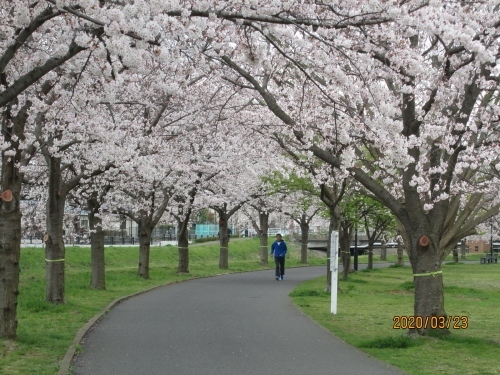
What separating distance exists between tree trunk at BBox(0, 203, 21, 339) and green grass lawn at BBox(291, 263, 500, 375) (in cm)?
545

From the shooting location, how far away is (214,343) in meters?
10.6

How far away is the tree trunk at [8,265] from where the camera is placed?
10.2 meters

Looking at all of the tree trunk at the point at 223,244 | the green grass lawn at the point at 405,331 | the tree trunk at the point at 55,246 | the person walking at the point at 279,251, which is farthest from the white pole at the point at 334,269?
the tree trunk at the point at 223,244

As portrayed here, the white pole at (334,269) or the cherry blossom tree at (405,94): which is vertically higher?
the cherry blossom tree at (405,94)

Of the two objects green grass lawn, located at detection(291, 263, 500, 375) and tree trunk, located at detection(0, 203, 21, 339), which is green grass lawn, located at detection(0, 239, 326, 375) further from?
A: green grass lawn, located at detection(291, 263, 500, 375)

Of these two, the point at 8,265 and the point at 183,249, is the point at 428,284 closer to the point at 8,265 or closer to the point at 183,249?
the point at 8,265

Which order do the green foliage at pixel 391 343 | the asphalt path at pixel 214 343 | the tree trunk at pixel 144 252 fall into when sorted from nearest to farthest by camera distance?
the asphalt path at pixel 214 343 < the green foliage at pixel 391 343 < the tree trunk at pixel 144 252

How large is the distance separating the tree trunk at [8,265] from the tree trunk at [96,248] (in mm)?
10018

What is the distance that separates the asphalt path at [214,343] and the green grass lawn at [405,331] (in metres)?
0.45

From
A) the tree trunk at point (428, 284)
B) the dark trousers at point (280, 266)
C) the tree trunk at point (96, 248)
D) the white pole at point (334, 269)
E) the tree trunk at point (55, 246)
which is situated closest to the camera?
the tree trunk at point (428, 284)

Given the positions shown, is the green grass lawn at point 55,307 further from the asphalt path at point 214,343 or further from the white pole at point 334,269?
the white pole at point 334,269

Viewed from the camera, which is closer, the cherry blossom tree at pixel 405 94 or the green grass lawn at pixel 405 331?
the cherry blossom tree at pixel 405 94

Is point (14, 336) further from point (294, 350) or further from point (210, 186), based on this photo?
point (210, 186)

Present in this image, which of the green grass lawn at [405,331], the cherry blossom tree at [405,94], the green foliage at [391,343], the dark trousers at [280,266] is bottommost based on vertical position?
the green grass lawn at [405,331]
